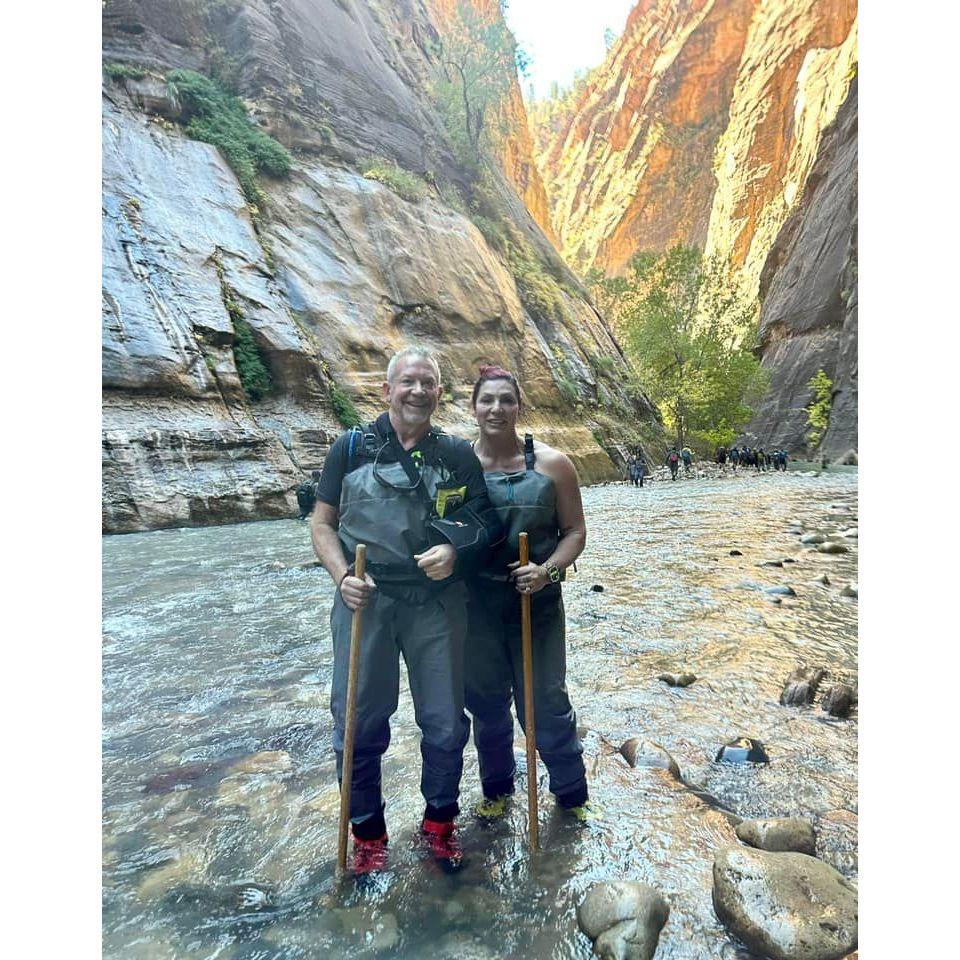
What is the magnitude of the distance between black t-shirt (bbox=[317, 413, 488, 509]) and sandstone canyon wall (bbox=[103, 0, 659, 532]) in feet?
Answer: 27.8

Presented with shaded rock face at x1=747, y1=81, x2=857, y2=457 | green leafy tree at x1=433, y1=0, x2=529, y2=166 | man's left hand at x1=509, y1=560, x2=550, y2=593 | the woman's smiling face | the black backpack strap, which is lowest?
man's left hand at x1=509, y1=560, x2=550, y2=593

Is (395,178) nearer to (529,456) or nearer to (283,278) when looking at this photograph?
(283,278)

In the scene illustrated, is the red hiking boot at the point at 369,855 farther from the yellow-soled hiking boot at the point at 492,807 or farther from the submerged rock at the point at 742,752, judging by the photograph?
the submerged rock at the point at 742,752

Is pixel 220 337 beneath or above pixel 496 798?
above

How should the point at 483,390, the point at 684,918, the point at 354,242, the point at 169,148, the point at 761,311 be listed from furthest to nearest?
the point at 761,311
the point at 354,242
the point at 169,148
the point at 483,390
the point at 684,918

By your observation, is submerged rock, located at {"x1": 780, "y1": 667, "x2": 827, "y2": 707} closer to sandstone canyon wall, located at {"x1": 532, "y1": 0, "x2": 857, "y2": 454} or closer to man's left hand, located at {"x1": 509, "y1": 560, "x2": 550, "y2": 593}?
man's left hand, located at {"x1": 509, "y1": 560, "x2": 550, "y2": 593}

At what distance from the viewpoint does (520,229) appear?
26438mm

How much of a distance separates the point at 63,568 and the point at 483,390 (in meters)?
1.35

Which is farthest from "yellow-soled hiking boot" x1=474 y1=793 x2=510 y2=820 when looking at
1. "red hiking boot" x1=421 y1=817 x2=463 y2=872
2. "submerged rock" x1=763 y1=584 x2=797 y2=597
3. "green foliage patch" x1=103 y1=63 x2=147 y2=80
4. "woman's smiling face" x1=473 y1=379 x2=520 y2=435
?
"green foliage patch" x1=103 y1=63 x2=147 y2=80

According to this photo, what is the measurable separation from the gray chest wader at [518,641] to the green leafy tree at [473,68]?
90.4ft

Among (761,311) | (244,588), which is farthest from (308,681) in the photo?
(761,311)

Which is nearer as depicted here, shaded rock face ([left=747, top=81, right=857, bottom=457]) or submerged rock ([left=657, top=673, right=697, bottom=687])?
submerged rock ([left=657, top=673, right=697, bottom=687])

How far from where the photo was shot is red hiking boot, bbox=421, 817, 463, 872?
1687 mm
